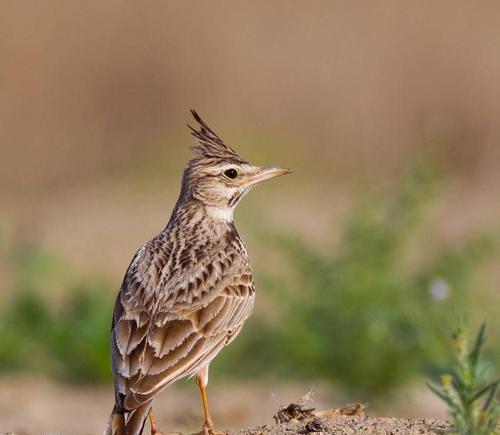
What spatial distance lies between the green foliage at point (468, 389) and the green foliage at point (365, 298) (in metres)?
4.85

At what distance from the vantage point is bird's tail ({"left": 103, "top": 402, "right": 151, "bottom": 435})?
17.2ft

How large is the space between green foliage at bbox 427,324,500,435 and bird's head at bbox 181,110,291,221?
294 centimetres

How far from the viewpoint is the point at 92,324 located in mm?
9828

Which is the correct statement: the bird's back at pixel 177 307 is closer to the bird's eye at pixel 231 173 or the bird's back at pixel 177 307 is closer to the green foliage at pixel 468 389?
the bird's eye at pixel 231 173

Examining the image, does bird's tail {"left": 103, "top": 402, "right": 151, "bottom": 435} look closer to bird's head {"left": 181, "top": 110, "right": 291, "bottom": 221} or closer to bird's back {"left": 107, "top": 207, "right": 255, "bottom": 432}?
bird's back {"left": 107, "top": 207, "right": 255, "bottom": 432}

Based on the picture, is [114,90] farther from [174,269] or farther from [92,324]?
[174,269]

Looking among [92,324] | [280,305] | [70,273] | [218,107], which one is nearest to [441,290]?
[280,305]

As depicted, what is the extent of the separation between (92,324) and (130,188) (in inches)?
353

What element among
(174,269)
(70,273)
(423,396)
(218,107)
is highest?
(218,107)

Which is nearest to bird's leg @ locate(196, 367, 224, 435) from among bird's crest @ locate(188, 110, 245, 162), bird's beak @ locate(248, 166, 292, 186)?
bird's beak @ locate(248, 166, 292, 186)

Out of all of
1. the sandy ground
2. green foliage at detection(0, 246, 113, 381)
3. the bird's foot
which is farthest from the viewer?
green foliage at detection(0, 246, 113, 381)

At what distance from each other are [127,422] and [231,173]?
2.04 meters

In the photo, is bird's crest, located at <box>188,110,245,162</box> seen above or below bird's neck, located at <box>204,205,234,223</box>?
above

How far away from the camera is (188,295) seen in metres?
5.96
